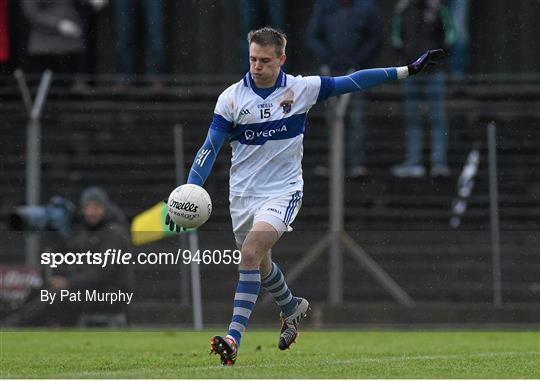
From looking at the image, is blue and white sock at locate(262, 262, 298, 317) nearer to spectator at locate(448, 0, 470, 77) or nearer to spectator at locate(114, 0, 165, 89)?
spectator at locate(448, 0, 470, 77)

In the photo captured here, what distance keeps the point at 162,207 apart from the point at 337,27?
3.00m

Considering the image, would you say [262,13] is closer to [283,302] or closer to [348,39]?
[348,39]

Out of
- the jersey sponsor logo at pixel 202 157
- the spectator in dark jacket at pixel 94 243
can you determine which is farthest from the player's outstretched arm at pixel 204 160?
the spectator in dark jacket at pixel 94 243

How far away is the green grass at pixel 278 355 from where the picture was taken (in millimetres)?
8828

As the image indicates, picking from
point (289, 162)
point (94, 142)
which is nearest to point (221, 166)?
point (94, 142)

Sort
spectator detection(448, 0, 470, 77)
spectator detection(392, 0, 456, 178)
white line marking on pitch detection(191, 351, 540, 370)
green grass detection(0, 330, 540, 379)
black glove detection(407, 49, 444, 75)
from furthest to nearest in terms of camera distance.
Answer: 1. spectator detection(448, 0, 470, 77)
2. spectator detection(392, 0, 456, 178)
3. black glove detection(407, 49, 444, 75)
4. white line marking on pitch detection(191, 351, 540, 370)
5. green grass detection(0, 330, 540, 379)

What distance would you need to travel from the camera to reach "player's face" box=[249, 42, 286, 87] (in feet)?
32.2

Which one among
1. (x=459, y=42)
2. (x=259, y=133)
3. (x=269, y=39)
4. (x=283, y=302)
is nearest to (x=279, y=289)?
(x=283, y=302)

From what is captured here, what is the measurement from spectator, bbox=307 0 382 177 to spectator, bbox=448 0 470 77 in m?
1.06

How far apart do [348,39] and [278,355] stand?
23.5 ft

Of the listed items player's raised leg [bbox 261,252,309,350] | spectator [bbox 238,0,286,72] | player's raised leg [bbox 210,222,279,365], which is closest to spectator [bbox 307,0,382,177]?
spectator [bbox 238,0,286,72]

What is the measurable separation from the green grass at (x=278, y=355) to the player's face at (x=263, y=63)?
1912mm

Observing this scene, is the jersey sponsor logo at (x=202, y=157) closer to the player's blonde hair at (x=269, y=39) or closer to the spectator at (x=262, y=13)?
the player's blonde hair at (x=269, y=39)

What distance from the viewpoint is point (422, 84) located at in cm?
1700
